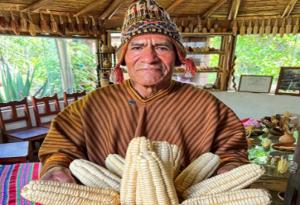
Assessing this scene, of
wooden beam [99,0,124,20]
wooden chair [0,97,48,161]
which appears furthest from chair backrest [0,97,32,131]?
wooden beam [99,0,124,20]

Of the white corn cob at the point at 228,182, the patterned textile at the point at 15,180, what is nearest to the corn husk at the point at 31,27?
the patterned textile at the point at 15,180

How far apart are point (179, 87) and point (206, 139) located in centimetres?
22

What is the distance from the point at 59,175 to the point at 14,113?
3.00 meters

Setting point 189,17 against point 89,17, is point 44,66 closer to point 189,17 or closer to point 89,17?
point 89,17

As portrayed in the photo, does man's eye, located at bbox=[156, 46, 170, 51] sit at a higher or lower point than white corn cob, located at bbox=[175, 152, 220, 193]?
higher

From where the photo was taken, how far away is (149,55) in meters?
0.75

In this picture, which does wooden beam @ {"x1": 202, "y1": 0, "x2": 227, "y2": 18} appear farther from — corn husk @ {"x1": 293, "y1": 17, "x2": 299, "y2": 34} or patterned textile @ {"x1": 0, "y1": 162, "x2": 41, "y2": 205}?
patterned textile @ {"x1": 0, "y1": 162, "x2": 41, "y2": 205}

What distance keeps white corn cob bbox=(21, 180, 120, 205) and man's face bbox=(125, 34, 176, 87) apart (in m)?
0.43

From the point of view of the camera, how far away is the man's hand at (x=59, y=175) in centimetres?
58

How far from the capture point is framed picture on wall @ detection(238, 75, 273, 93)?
3.73 meters

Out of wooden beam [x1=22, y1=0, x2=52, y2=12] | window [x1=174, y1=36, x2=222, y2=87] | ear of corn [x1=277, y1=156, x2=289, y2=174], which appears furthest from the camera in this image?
window [x1=174, y1=36, x2=222, y2=87]

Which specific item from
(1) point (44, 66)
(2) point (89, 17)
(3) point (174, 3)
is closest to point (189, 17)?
(3) point (174, 3)

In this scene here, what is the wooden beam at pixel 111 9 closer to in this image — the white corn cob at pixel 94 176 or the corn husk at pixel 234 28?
the corn husk at pixel 234 28

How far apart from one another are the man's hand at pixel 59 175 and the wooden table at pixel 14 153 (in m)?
2.11
